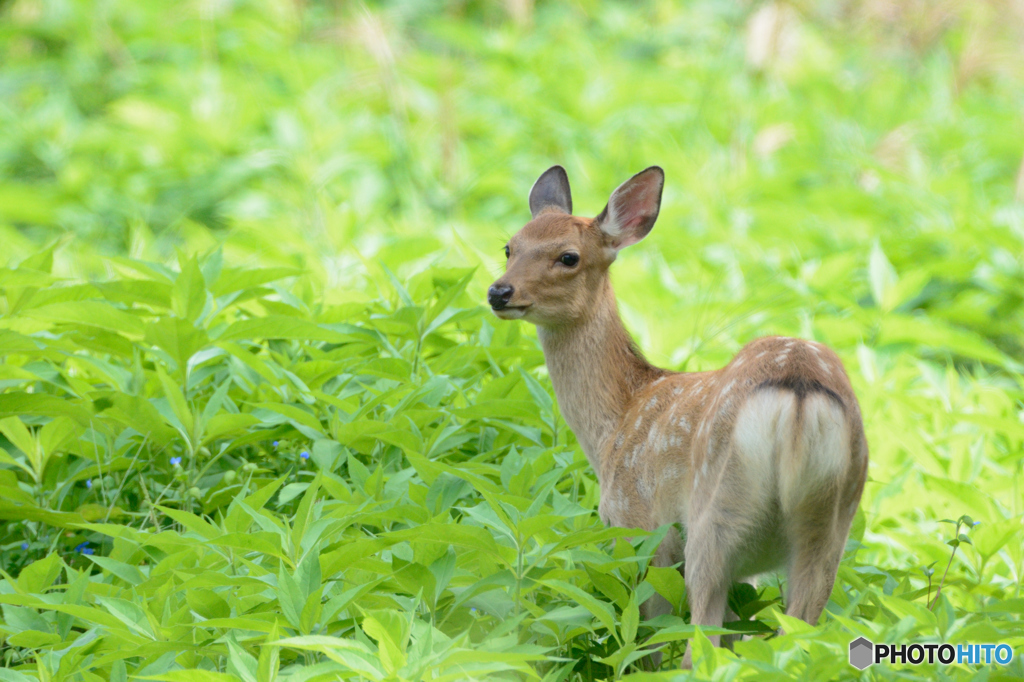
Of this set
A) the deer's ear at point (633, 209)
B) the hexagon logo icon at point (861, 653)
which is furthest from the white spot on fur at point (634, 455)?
the hexagon logo icon at point (861, 653)

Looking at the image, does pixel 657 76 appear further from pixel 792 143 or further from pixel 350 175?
pixel 350 175

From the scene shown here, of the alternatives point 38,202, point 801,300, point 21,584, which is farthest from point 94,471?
point 38,202

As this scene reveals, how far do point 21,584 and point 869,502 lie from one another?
3.10 metres

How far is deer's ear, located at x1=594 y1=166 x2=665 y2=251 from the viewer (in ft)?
11.8

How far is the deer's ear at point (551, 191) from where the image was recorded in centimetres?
405

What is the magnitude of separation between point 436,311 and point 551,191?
697mm

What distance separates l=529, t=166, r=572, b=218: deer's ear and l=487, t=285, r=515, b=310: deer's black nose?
79 cm

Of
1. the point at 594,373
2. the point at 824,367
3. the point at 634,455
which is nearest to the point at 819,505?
the point at 824,367

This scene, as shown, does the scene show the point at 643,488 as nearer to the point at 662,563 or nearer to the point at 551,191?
the point at 662,563

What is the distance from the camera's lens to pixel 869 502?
402 centimetres

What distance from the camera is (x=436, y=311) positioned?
3.92 m

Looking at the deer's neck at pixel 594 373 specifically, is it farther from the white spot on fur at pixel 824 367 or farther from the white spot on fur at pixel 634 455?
the white spot on fur at pixel 824 367

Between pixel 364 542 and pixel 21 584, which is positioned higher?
pixel 364 542

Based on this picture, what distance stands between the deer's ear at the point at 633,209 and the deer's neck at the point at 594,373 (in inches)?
9.5
